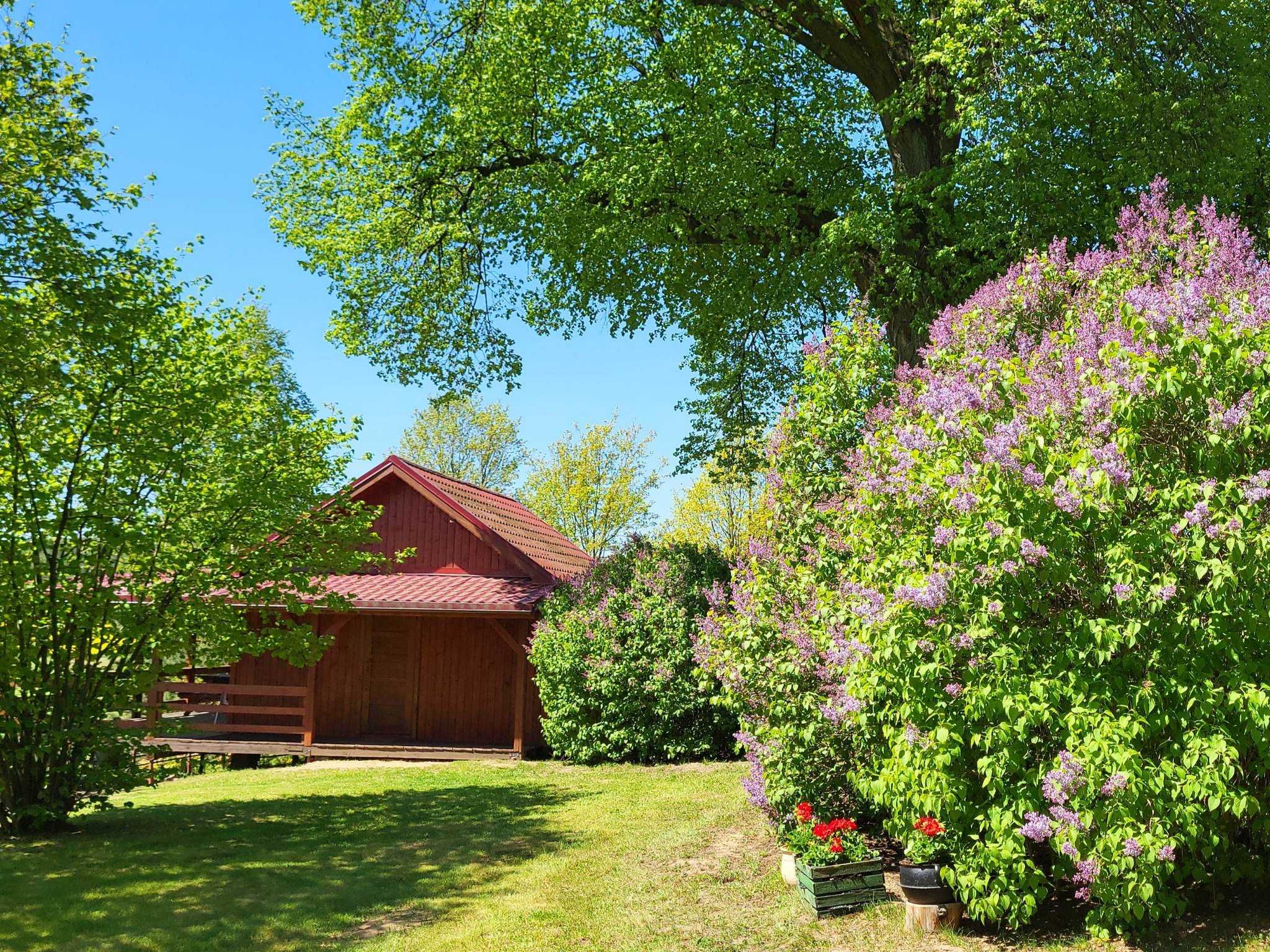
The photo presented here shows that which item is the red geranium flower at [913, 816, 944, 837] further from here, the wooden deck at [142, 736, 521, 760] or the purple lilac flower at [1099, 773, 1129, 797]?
the wooden deck at [142, 736, 521, 760]

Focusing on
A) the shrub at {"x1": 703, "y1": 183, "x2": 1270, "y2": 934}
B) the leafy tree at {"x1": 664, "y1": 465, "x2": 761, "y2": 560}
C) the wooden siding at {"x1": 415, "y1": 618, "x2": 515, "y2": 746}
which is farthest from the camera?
the leafy tree at {"x1": 664, "y1": 465, "x2": 761, "y2": 560}

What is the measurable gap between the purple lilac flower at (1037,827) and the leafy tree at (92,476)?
984 centimetres

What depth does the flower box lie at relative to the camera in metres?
7.77

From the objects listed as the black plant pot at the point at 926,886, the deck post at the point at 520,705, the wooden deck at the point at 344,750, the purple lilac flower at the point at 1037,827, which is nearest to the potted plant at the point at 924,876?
the black plant pot at the point at 926,886

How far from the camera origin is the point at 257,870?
394 inches

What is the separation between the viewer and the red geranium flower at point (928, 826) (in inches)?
266

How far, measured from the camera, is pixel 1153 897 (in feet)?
20.5

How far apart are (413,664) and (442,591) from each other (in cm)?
217

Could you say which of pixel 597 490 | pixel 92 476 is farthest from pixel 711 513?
pixel 92 476

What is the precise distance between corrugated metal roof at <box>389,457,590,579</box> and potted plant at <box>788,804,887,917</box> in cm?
1307

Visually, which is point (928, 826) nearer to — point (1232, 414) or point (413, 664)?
point (1232, 414)

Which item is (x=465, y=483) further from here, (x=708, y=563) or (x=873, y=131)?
(x=873, y=131)

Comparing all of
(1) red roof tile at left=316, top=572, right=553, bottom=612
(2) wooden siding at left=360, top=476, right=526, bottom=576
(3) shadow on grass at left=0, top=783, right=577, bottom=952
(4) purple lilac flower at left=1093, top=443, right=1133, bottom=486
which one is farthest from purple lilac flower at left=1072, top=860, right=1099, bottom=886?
(2) wooden siding at left=360, top=476, right=526, bottom=576

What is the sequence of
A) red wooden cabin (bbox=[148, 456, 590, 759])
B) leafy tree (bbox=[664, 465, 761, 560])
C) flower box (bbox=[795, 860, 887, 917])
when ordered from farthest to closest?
leafy tree (bbox=[664, 465, 761, 560])
red wooden cabin (bbox=[148, 456, 590, 759])
flower box (bbox=[795, 860, 887, 917])
